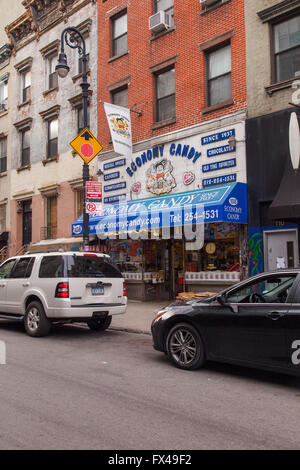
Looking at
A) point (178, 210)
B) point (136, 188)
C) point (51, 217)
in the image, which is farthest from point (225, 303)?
point (51, 217)

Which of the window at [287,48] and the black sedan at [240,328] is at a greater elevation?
the window at [287,48]

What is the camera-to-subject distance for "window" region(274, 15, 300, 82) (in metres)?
12.3

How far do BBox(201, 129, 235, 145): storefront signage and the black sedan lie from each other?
786cm

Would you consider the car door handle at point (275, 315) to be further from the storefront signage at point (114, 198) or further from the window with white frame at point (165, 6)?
the window with white frame at point (165, 6)

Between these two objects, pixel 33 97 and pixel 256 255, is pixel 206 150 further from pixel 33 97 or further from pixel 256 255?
pixel 33 97

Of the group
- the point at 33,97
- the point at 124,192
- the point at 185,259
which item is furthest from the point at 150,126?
the point at 33,97

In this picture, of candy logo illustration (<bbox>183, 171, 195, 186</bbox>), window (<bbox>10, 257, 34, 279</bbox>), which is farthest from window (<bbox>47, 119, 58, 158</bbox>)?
window (<bbox>10, 257, 34, 279</bbox>)

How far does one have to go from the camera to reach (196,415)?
474 cm

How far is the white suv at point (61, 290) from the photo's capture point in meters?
9.12

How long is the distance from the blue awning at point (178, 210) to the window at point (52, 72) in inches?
349

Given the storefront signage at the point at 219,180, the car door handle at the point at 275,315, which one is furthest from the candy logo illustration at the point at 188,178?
the car door handle at the point at 275,315

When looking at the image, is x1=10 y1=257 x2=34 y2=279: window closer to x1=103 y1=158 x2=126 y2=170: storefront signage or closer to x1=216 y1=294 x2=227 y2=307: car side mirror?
x1=216 y1=294 x2=227 y2=307: car side mirror

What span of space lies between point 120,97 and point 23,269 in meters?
10.2
